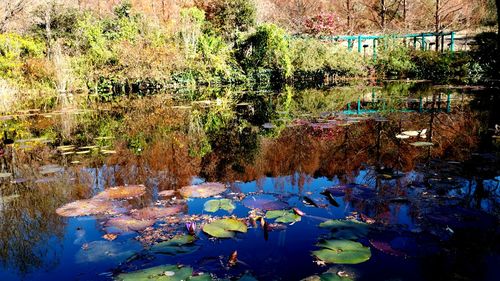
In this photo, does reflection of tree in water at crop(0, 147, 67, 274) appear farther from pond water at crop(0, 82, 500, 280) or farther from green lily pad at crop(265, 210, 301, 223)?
green lily pad at crop(265, 210, 301, 223)

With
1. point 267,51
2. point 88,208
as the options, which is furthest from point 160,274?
point 267,51

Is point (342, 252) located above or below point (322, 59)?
below

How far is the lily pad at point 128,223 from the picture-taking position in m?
2.36

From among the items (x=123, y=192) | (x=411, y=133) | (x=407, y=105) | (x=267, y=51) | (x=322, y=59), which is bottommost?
(x=123, y=192)

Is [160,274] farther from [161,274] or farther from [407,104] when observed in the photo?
[407,104]

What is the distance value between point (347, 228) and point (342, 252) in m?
0.31

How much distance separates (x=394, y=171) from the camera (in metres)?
3.28

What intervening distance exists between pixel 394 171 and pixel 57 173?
311 cm

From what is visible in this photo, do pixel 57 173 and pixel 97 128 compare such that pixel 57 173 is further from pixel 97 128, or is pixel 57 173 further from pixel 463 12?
pixel 463 12

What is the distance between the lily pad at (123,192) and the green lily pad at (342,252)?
1.59m

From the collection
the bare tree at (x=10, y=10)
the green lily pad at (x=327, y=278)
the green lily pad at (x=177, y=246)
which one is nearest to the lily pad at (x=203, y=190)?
the green lily pad at (x=177, y=246)

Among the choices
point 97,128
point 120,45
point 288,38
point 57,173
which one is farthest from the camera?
point 288,38

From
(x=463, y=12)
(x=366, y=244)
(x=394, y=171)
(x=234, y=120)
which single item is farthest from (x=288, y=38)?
(x=463, y=12)

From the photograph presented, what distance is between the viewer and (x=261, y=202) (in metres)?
2.71
